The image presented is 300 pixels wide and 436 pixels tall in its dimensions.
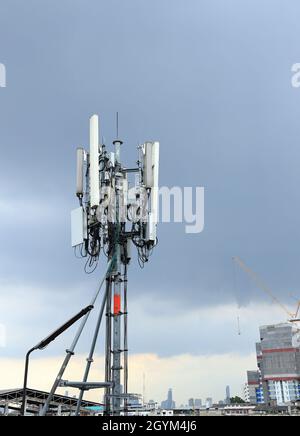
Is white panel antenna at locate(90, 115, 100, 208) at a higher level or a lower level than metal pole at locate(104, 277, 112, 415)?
higher

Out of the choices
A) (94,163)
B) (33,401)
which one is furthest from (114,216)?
(33,401)

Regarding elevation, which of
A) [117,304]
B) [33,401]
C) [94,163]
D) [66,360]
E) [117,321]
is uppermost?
[94,163]

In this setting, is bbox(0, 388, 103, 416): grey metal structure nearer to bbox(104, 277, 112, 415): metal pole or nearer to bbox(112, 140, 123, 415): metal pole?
bbox(104, 277, 112, 415): metal pole

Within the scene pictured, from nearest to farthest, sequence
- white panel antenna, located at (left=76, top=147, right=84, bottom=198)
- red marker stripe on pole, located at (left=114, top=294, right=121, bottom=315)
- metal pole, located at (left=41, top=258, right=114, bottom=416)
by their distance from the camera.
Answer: metal pole, located at (left=41, top=258, right=114, bottom=416) → red marker stripe on pole, located at (left=114, top=294, right=121, bottom=315) → white panel antenna, located at (left=76, top=147, right=84, bottom=198)

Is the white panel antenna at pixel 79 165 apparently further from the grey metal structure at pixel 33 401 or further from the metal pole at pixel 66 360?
the grey metal structure at pixel 33 401

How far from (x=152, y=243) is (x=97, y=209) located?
18.6ft

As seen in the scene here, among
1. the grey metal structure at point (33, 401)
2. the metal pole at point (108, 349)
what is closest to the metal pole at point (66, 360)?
the metal pole at point (108, 349)

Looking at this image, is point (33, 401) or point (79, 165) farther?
point (33, 401)

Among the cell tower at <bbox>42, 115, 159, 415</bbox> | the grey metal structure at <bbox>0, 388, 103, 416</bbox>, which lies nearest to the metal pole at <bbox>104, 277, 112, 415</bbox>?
the cell tower at <bbox>42, 115, 159, 415</bbox>

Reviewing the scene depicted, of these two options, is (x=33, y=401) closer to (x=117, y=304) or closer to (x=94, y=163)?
(x=117, y=304)

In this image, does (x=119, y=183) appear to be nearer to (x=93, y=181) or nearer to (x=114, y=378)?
(x=93, y=181)
